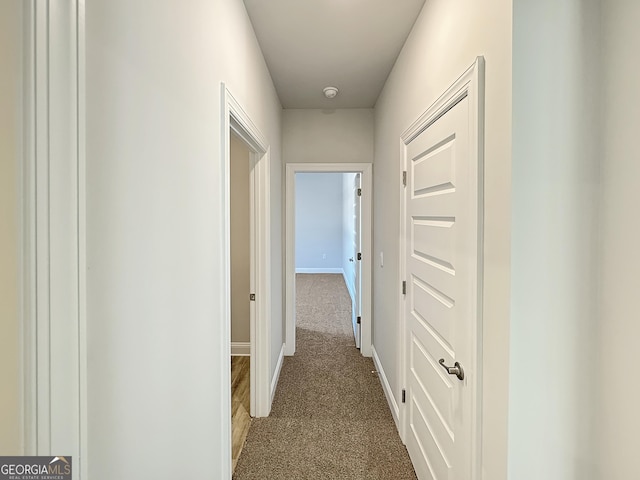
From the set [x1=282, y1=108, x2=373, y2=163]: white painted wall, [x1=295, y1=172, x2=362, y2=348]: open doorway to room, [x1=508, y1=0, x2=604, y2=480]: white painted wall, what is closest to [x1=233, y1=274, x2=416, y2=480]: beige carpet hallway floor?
[x1=508, y1=0, x2=604, y2=480]: white painted wall

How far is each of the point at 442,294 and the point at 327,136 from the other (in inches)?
91.2

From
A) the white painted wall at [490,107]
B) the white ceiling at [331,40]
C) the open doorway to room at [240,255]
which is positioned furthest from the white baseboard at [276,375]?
the white ceiling at [331,40]

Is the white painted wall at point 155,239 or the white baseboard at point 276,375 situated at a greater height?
the white painted wall at point 155,239

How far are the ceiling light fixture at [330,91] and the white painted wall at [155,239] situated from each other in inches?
59.9

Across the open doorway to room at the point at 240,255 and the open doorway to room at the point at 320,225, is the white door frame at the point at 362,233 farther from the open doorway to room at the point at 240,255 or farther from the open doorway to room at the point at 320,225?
the open doorway to room at the point at 320,225

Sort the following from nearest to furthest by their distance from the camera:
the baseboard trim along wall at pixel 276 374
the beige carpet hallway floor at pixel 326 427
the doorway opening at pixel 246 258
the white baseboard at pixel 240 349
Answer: the doorway opening at pixel 246 258, the beige carpet hallway floor at pixel 326 427, the baseboard trim along wall at pixel 276 374, the white baseboard at pixel 240 349

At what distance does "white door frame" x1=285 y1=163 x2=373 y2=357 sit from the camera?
3.29m

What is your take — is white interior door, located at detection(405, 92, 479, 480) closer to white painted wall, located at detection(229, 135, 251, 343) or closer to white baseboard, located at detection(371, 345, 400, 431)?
white baseboard, located at detection(371, 345, 400, 431)

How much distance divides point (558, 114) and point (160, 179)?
1.12m

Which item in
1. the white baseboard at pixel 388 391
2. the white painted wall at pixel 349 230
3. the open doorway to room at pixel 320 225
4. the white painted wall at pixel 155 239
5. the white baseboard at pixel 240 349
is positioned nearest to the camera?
the white painted wall at pixel 155 239

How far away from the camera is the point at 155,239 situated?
832mm

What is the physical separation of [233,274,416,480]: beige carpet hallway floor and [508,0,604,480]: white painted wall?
3.82ft

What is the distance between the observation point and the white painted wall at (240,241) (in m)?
3.32

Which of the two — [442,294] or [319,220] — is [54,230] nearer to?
[442,294]
